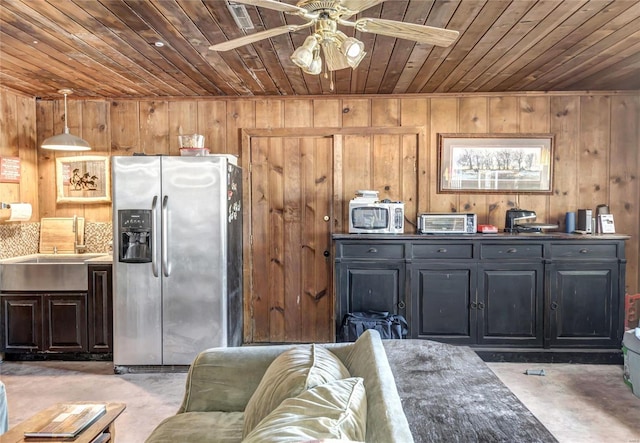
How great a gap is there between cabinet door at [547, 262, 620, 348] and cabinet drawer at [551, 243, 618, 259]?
7 cm

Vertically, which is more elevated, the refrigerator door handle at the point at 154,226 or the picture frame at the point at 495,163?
the picture frame at the point at 495,163

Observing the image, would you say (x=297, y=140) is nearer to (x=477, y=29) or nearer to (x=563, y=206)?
(x=477, y=29)

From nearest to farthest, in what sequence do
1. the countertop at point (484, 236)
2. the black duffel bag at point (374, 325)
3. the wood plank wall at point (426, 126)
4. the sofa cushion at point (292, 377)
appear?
the sofa cushion at point (292, 377) → the black duffel bag at point (374, 325) → the countertop at point (484, 236) → the wood plank wall at point (426, 126)

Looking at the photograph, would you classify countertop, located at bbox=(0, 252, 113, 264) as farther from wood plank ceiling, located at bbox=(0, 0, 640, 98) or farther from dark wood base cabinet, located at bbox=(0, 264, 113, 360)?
wood plank ceiling, located at bbox=(0, 0, 640, 98)

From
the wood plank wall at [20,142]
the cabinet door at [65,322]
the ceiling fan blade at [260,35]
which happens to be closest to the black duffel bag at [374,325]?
the cabinet door at [65,322]

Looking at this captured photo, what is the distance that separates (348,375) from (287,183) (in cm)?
287

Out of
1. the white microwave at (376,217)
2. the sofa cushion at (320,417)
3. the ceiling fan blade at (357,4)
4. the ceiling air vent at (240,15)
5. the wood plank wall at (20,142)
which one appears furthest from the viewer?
the wood plank wall at (20,142)

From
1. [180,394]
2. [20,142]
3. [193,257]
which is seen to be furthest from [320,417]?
[20,142]

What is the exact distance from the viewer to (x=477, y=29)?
8.62 feet

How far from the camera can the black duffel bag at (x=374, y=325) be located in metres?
3.49

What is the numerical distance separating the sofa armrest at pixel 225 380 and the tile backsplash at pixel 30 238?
108 inches

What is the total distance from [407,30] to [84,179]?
366 centimetres

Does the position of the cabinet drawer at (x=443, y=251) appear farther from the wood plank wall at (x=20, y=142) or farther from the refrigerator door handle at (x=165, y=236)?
the wood plank wall at (x=20, y=142)

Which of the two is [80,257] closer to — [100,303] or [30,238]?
[30,238]
